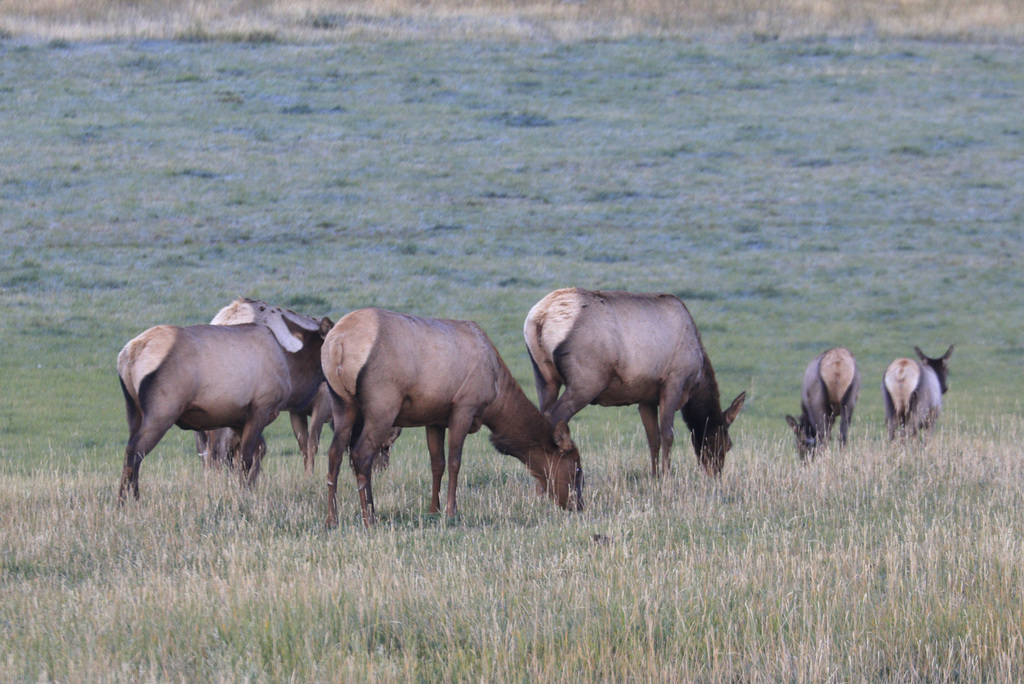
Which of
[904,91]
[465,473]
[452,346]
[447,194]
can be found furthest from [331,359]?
[904,91]

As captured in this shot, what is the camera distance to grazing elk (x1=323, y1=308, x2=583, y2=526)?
8.16 meters

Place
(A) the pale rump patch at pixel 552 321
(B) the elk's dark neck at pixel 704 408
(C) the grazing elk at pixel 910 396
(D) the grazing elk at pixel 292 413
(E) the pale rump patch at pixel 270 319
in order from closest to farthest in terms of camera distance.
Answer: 1. (A) the pale rump patch at pixel 552 321
2. (E) the pale rump patch at pixel 270 319
3. (D) the grazing elk at pixel 292 413
4. (B) the elk's dark neck at pixel 704 408
5. (C) the grazing elk at pixel 910 396

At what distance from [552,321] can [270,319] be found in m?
2.66

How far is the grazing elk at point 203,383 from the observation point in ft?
28.9

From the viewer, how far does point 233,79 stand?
3306 centimetres

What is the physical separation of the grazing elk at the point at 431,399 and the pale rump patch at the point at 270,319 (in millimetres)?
1737

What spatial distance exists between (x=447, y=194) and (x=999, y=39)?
22.9 metres

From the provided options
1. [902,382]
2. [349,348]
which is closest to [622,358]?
[349,348]

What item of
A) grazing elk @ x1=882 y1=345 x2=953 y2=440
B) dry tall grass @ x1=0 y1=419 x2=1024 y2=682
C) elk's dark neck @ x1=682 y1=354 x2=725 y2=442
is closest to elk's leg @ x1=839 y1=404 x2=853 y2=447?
grazing elk @ x1=882 y1=345 x2=953 y2=440

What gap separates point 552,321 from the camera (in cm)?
987

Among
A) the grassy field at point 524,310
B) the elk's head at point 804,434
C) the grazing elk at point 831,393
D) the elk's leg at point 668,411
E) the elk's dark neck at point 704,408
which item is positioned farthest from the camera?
the grazing elk at point 831,393

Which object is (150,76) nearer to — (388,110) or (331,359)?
(388,110)

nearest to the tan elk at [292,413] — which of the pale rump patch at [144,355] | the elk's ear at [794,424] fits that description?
the pale rump patch at [144,355]

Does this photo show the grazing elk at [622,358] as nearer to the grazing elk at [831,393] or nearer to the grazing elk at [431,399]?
the grazing elk at [431,399]
